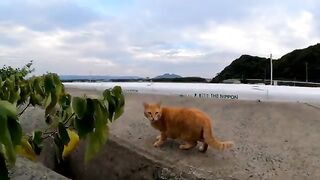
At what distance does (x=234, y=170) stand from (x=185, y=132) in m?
0.71

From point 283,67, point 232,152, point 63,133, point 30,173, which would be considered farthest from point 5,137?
point 283,67

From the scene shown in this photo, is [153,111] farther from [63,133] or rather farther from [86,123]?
[86,123]

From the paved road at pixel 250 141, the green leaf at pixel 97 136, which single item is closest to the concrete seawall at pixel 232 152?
the paved road at pixel 250 141

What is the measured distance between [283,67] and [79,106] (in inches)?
922

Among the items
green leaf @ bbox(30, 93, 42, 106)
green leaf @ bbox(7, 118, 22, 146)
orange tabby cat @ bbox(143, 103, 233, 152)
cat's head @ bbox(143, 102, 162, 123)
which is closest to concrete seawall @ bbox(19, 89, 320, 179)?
orange tabby cat @ bbox(143, 103, 233, 152)

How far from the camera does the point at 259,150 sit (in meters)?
4.26

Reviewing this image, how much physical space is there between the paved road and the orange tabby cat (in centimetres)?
11

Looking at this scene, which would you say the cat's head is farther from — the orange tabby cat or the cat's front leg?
the cat's front leg

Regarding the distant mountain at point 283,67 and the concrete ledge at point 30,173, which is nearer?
the concrete ledge at point 30,173

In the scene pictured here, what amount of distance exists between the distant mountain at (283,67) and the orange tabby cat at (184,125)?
17.2m

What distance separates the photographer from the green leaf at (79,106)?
721 millimetres

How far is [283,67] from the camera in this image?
23.2 m

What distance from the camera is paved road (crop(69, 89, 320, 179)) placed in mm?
3635

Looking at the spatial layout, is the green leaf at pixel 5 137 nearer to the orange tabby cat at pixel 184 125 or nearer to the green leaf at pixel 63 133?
the green leaf at pixel 63 133
